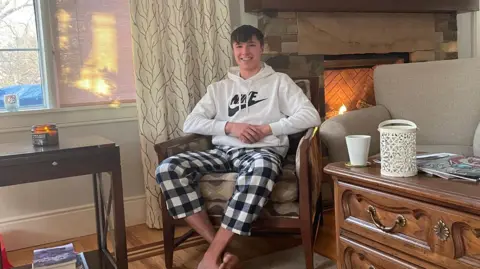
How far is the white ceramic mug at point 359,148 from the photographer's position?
1.44 metres

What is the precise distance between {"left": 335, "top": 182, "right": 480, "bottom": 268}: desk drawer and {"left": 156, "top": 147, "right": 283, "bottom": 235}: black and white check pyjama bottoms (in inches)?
17.8

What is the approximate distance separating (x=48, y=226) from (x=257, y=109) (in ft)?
4.00

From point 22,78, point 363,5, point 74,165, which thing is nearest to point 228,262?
point 74,165

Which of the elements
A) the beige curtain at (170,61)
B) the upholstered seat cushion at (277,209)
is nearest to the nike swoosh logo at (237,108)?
the beige curtain at (170,61)

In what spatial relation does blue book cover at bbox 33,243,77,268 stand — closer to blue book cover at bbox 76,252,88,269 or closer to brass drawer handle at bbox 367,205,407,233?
blue book cover at bbox 76,252,88,269

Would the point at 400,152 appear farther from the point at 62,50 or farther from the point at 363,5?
the point at 363,5

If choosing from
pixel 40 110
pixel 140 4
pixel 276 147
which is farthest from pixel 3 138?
pixel 276 147

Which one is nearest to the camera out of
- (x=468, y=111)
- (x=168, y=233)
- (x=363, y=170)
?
(x=363, y=170)

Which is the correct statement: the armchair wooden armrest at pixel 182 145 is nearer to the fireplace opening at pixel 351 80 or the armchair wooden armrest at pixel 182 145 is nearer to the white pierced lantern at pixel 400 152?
the white pierced lantern at pixel 400 152

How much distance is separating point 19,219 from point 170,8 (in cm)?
130

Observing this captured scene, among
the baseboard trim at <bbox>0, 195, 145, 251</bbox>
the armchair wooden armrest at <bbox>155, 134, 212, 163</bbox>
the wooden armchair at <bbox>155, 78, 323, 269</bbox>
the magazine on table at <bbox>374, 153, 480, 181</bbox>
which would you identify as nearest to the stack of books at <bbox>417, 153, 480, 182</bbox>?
the magazine on table at <bbox>374, 153, 480, 181</bbox>

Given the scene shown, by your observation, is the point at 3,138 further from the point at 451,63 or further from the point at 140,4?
the point at 451,63

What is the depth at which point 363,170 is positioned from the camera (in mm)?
1413

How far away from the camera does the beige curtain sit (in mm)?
2473
